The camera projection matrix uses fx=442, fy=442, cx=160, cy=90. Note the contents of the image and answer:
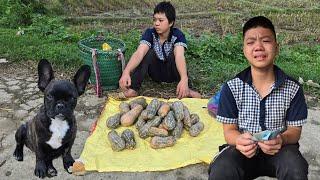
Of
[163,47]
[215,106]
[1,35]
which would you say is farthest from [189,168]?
[1,35]

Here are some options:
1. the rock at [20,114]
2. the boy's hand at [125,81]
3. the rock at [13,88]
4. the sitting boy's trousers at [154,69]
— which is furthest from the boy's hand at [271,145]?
the rock at [13,88]

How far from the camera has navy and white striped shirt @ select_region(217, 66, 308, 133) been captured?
302 centimetres

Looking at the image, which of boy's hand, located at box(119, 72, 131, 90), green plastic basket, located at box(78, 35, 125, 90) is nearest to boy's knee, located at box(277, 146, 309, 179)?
boy's hand, located at box(119, 72, 131, 90)

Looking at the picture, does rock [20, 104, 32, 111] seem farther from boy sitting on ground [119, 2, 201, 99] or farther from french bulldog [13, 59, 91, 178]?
french bulldog [13, 59, 91, 178]

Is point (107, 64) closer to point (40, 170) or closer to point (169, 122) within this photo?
point (169, 122)

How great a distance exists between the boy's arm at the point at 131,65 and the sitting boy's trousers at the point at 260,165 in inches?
95.7

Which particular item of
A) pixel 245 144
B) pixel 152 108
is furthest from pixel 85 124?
pixel 245 144

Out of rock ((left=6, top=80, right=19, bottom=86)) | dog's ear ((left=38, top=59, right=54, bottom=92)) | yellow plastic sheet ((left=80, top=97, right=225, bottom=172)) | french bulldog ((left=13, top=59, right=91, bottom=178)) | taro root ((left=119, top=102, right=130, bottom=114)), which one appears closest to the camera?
french bulldog ((left=13, top=59, right=91, bottom=178))

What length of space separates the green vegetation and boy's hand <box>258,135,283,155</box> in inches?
116

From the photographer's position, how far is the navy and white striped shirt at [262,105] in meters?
3.02

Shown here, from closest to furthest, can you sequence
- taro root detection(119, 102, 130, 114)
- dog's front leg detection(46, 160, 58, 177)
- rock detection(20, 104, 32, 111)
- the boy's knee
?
the boy's knee, dog's front leg detection(46, 160, 58, 177), taro root detection(119, 102, 130, 114), rock detection(20, 104, 32, 111)

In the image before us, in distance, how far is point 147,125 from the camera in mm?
4566

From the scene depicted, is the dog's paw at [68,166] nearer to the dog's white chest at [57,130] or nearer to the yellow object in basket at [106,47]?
the dog's white chest at [57,130]

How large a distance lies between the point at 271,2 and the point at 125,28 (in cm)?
500
